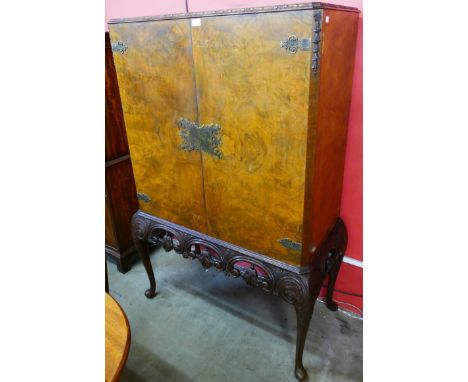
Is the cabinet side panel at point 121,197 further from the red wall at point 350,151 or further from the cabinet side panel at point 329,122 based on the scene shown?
the cabinet side panel at point 329,122

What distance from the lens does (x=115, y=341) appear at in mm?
893

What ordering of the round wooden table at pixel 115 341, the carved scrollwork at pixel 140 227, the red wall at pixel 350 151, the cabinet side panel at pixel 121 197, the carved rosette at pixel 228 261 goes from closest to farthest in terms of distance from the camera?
1. the round wooden table at pixel 115 341
2. the carved rosette at pixel 228 261
3. the red wall at pixel 350 151
4. the carved scrollwork at pixel 140 227
5. the cabinet side panel at pixel 121 197

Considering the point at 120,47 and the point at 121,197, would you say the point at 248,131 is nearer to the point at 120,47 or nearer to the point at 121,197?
the point at 120,47

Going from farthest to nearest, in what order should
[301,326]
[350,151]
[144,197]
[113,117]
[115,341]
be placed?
[113,117] → [144,197] → [350,151] → [301,326] → [115,341]

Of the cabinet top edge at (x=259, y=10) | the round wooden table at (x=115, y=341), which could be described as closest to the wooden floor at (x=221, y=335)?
the round wooden table at (x=115, y=341)

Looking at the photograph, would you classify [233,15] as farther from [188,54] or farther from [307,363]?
[307,363]

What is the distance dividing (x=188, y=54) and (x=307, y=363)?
1489 mm

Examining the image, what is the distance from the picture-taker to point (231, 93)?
1126 mm

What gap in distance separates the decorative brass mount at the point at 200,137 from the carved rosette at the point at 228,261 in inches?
17.7

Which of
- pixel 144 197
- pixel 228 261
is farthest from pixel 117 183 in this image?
pixel 228 261

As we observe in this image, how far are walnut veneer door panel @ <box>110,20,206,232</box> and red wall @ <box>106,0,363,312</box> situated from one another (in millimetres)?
503

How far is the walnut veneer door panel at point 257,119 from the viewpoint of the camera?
988 mm

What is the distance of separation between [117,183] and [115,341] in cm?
134

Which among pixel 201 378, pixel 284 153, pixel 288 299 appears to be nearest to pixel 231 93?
pixel 284 153
